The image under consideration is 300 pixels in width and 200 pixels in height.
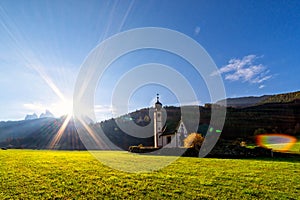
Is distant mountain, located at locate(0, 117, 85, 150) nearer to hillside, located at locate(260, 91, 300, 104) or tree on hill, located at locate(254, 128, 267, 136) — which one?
tree on hill, located at locate(254, 128, 267, 136)

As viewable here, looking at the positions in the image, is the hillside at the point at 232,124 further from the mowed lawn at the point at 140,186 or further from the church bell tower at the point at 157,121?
the mowed lawn at the point at 140,186

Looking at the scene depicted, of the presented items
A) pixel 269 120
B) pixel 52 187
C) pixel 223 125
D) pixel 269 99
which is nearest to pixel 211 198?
pixel 52 187

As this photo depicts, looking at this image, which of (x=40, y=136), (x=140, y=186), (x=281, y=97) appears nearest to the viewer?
(x=140, y=186)

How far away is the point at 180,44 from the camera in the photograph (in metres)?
27.1

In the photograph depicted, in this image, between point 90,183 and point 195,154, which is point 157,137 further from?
point 90,183

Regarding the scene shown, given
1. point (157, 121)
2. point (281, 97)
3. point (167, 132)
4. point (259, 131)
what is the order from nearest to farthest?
point (167, 132), point (157, 121), point (259, 131), point (281, 97)

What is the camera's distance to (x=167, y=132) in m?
44.2

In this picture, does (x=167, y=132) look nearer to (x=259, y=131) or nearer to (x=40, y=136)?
(x=259, y=131)

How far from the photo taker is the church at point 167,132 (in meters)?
41.9

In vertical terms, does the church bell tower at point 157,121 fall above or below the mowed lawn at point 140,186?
above

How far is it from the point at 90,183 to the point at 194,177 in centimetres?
592

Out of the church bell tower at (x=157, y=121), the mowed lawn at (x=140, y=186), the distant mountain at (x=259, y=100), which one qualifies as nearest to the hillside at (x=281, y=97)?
the distant mountain at (x=259, y=100)

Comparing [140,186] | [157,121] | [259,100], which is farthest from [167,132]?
[259,100]

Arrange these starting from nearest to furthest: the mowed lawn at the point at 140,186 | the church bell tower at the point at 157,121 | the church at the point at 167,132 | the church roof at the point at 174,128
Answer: the mowed lawn at the point at 140,186 → the church at the point at 167,132 → the church roof at the point at 174,128 → the church bell tower at the point at 157,121
